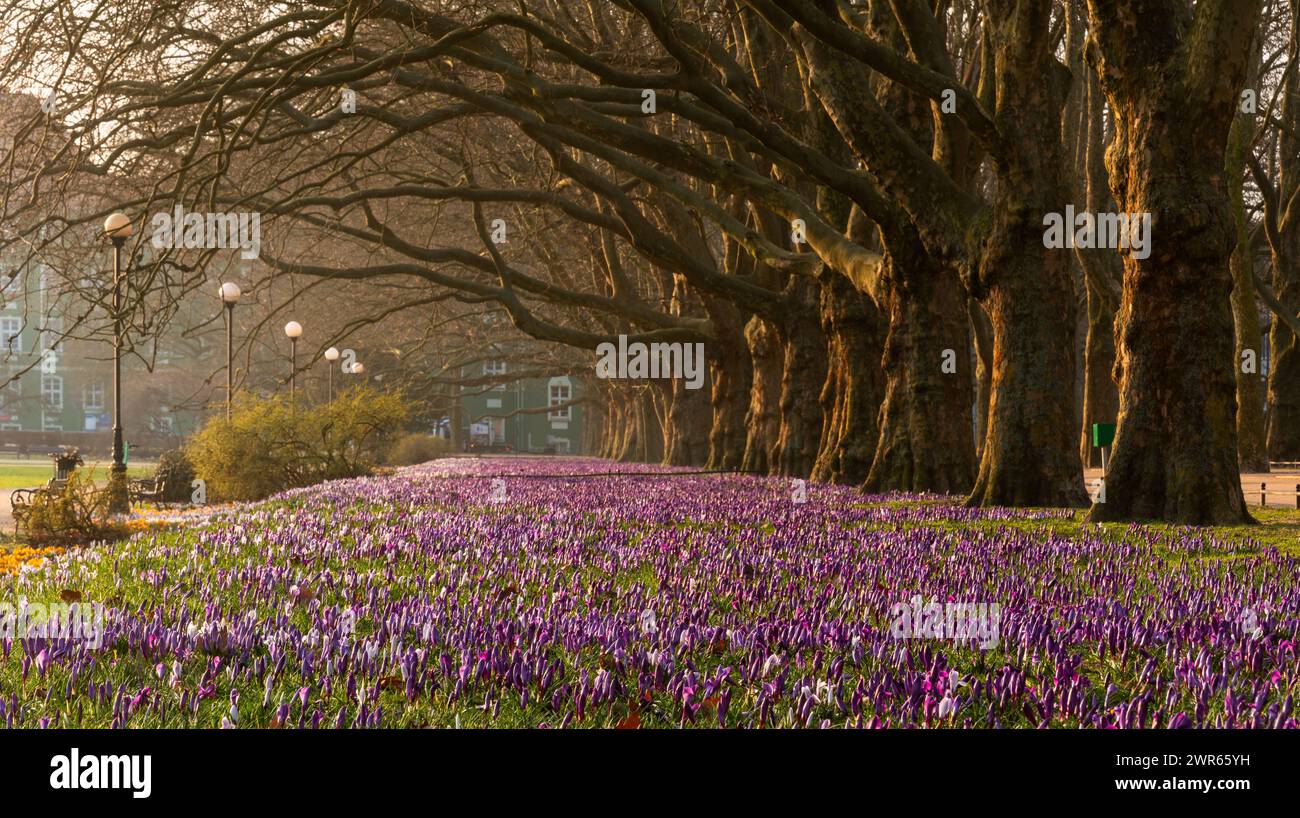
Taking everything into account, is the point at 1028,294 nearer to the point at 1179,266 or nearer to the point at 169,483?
the point at 1179,266

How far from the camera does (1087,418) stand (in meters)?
24.0

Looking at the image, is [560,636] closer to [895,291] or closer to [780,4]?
[780,4]

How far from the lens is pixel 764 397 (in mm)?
22438

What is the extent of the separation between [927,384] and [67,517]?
1028cm

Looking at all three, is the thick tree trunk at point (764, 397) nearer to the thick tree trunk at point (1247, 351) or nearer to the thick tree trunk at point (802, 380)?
the thick tree trunk at point (802, 380)

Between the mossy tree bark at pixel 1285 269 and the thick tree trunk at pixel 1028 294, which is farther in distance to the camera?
the mossy tree bark at pixel 1285 269

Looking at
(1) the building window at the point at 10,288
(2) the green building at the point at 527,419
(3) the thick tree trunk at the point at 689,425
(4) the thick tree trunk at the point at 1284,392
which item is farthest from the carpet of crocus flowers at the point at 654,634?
(2) the green building at the point at 527,419

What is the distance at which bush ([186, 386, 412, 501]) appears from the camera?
69.9 ft

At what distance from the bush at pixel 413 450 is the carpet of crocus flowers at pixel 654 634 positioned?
31.4m

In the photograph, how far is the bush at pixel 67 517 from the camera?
12516mm

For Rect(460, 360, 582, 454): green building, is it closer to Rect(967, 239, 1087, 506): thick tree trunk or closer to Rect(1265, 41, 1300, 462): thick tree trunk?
Rect(1265, 41, 1300, 462): thick tree trunk
